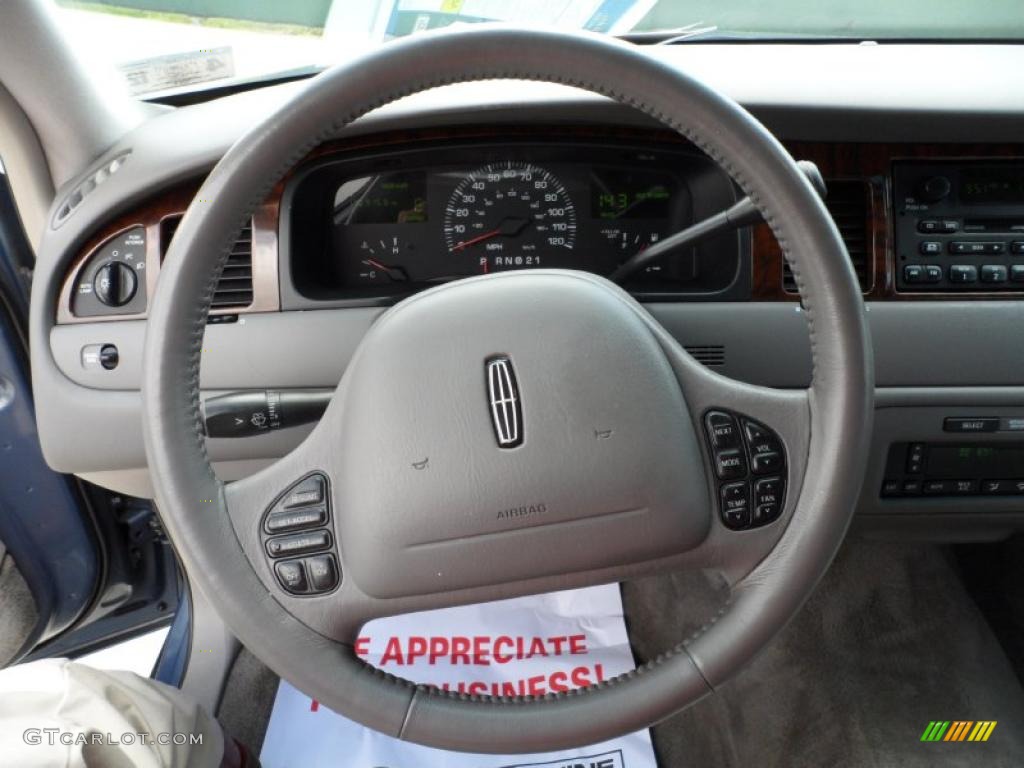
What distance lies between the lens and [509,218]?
109 centimetres

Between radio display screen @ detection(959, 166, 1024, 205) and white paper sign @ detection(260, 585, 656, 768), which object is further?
white paper sign @ detection(260, 585, 656, 768)

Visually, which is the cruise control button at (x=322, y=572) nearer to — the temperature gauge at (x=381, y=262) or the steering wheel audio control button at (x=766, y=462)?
the steering wheel audio control button at (x=766, y=462)

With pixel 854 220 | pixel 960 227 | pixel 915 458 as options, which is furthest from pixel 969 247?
pixel 915 458

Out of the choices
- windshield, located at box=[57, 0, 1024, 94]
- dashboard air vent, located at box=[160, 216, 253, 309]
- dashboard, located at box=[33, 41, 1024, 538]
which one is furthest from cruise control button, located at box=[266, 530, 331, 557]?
windshield, located at box=[57, 0, 1024, 94]

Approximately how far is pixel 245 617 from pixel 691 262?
31.4 inches

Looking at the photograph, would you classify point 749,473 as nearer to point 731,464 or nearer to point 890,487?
point 731,464

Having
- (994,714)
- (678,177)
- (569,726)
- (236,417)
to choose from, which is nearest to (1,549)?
(236,417)

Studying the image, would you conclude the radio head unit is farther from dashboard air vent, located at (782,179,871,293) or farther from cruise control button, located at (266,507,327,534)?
cruise control button, located at (266,507,327,534)

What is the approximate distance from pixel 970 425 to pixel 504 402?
0.75m

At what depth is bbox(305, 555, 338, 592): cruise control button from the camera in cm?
69

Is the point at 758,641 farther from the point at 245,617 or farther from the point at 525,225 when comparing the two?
the point at 525,225

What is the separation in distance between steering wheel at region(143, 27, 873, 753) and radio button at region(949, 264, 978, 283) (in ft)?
1.61

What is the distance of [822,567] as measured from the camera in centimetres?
69

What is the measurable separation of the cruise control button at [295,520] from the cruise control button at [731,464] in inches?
14.6
